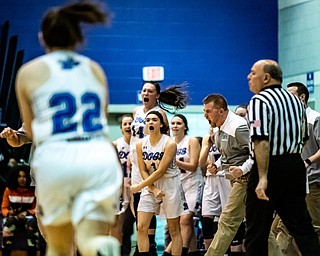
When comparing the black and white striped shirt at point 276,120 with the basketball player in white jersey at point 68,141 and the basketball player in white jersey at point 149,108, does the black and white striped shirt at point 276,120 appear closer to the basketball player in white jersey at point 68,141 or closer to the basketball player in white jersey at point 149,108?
the basketball player in white jersey at point 68,141

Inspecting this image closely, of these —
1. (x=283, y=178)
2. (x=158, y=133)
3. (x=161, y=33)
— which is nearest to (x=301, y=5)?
(x=161, y=33)

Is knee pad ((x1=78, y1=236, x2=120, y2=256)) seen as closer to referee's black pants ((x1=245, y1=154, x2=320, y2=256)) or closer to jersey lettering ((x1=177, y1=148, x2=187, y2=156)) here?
referee's black pants ((x1=245, y1=154, x2=320, y2=256))

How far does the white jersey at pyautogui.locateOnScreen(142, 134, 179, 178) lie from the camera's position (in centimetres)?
842

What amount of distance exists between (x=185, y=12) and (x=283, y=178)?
7.40 m

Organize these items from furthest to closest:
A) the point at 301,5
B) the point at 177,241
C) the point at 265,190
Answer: the point at 301,5 → the point at 177,241 → the point at 265,190

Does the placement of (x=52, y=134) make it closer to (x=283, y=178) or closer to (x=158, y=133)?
(x=283, y=178)

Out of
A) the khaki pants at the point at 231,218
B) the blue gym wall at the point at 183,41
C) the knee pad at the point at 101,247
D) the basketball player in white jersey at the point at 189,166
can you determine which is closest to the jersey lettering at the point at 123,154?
the basketball player in white jersey at the point at 189,166

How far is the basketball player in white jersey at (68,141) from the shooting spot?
3713mm

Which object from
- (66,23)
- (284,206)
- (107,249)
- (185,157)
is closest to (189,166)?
(185,157)

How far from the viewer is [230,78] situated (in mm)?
13023

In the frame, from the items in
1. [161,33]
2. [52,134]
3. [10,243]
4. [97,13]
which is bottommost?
[10,243]

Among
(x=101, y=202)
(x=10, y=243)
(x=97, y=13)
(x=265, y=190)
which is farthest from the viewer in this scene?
(x=10, y=243)

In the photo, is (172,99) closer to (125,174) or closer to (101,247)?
(125,174)

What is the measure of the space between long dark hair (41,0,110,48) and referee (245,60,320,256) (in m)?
2.32
